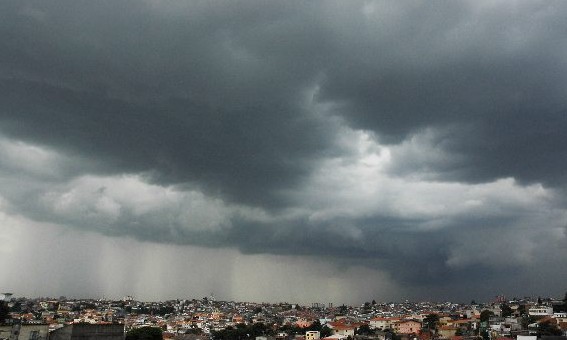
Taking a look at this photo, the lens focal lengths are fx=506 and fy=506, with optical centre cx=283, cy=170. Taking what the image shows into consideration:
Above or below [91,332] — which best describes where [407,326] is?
below

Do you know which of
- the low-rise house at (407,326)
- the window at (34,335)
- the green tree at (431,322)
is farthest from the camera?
the green tree at (431,322)

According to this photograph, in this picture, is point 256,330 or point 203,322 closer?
point 256,330

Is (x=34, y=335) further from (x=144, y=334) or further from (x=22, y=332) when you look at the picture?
(x=144, y=334)

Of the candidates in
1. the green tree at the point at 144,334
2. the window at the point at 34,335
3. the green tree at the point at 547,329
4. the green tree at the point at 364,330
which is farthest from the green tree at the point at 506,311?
the window at the point at 34,335

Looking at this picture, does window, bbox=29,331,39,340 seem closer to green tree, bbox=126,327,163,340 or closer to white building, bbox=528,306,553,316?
green tree, bbox=126,327,163,340

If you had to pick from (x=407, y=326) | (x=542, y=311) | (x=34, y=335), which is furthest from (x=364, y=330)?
(x=34, y=335)

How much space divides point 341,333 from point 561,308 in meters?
62.8

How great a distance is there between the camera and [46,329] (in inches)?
2776

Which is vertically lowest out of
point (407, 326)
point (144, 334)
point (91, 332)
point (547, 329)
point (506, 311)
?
point (407, 326)

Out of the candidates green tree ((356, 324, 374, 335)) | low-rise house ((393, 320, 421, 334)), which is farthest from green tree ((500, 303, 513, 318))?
green tree ((356, 324, 374, 335))

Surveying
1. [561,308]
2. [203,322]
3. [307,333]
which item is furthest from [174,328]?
[561,308]

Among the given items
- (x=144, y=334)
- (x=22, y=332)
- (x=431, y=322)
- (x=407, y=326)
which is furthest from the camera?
(x=431, y=322)

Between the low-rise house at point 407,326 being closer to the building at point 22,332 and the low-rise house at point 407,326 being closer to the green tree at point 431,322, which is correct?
the green tree at point 431,322

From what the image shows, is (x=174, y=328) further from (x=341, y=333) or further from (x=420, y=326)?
(x=420, y=326)
